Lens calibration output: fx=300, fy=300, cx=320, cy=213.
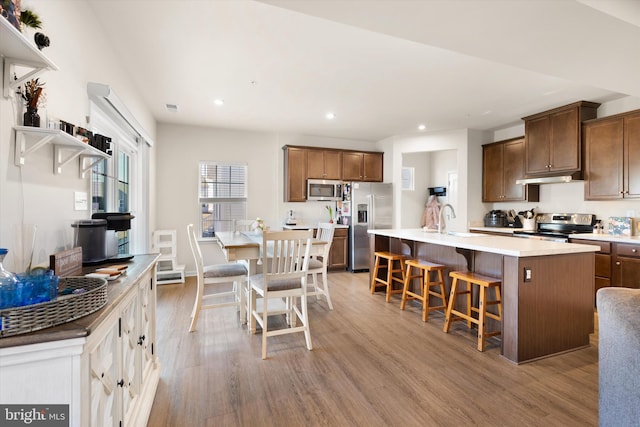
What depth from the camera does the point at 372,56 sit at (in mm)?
2842

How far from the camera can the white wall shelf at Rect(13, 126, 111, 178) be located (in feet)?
4.07

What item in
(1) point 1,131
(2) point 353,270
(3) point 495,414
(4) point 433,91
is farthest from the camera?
(2) point 353,270

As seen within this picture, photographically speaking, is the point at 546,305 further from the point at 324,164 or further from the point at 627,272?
the point at 324,164

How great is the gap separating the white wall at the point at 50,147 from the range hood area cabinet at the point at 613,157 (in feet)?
18.0

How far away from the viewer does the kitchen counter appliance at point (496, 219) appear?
529cm

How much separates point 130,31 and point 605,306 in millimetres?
3568

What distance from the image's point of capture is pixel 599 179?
3.89 metres

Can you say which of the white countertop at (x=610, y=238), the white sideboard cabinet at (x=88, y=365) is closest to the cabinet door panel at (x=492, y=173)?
the white countertop at (x=610, y=238)

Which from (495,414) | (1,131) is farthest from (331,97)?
(495,414)

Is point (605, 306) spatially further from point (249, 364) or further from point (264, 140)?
point (264, 140)

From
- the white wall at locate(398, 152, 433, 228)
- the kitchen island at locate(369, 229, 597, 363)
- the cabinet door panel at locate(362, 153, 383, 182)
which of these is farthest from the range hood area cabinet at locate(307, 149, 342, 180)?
the kitchen island at locate(369, 229, 597, 363)

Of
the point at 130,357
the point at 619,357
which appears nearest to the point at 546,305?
the point at 619,357

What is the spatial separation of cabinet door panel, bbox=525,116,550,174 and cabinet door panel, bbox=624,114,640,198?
85 cm

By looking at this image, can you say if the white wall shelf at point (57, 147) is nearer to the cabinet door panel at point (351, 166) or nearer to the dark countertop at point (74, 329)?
the dark countertop at point (74, 329)
